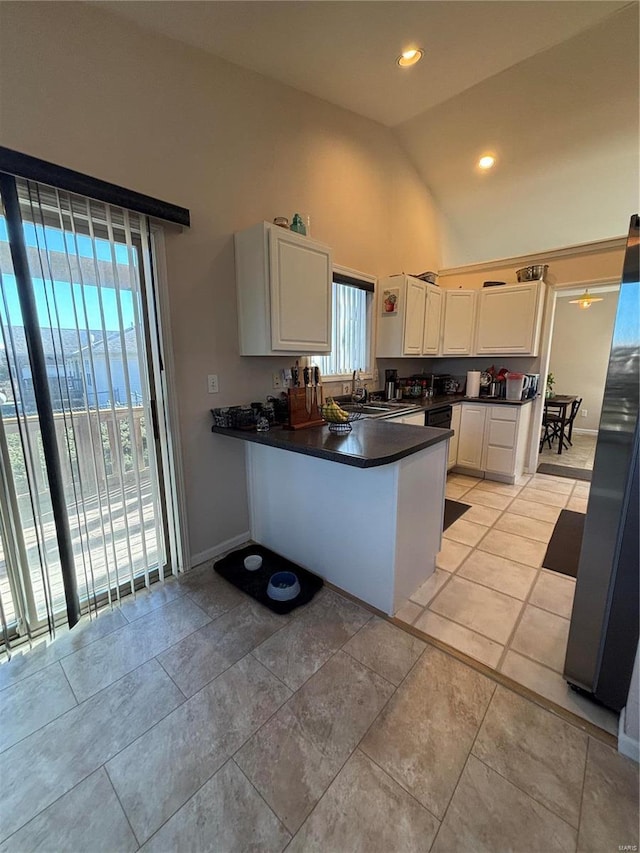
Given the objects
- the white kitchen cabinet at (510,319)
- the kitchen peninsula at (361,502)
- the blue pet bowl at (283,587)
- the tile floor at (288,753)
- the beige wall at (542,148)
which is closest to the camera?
the tile floor at (288,753)

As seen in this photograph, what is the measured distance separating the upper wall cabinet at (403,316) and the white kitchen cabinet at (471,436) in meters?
0.89

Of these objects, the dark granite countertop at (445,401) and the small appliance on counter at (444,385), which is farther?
the small appliance on counter at (444,385)

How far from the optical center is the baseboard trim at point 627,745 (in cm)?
117

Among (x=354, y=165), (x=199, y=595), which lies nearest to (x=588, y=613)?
(x=199, y=595)

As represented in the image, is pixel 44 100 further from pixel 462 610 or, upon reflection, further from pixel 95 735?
pixel 462 610

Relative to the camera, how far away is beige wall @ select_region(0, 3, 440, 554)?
58.9 inches

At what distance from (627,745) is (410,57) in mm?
3795

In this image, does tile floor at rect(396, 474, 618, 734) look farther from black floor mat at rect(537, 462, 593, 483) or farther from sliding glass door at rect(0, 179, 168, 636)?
sliding glass door at rect(0, 179, 168, 636)

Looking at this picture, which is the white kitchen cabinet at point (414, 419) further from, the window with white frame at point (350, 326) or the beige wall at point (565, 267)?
the beige wall at point (565, 267)

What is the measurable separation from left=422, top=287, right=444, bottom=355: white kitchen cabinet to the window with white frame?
2.23 feet

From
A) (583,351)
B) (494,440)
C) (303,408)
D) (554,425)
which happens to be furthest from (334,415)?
(583,351)

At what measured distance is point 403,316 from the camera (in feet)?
11.5

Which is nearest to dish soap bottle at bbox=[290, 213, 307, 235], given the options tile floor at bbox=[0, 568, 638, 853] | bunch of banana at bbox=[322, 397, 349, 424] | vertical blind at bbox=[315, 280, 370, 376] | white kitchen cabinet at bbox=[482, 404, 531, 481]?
vertical blind at bbox=[315, 280, 370, 376]

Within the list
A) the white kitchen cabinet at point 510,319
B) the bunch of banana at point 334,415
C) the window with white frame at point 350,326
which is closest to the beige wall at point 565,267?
the white kitchen cabinet at point 510,319
